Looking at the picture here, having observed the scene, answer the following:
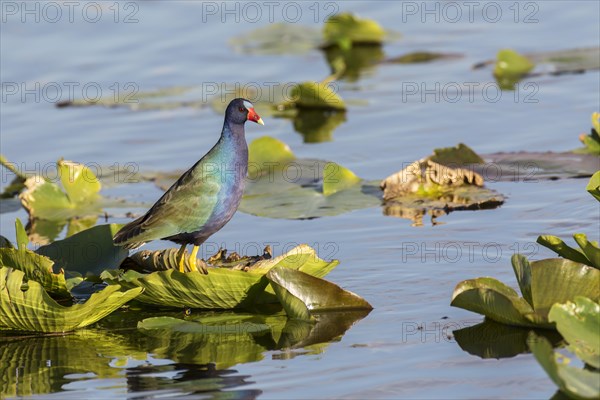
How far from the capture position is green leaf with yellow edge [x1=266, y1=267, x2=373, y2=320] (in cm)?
582

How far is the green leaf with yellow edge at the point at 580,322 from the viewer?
15.8 ft

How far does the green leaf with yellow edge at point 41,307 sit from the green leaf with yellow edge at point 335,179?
2.52m

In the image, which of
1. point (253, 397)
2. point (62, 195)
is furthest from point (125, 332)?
point (62, 195)

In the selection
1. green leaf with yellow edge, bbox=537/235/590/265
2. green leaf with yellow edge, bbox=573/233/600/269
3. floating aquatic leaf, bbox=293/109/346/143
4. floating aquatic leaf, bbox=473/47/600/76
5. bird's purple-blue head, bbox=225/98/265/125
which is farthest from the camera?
floating aquatic leaf, bbox=473/47/600/76

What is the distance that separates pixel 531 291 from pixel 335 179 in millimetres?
3014

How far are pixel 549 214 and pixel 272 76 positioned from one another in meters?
5.15

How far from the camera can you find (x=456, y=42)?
13.1 meters

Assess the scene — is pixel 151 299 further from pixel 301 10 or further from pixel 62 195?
pixel 301 10

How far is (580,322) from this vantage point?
4.83 metres

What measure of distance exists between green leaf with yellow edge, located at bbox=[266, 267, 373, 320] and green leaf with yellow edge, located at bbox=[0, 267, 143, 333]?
70 cm

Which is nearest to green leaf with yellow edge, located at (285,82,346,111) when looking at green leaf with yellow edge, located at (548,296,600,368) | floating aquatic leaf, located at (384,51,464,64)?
floating aquatic leaf, located at (384,51,464,64)

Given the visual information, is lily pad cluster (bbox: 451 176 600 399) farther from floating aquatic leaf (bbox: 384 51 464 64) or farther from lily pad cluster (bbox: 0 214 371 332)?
floating aquatic leaf (bbox: 384 51 464 64)

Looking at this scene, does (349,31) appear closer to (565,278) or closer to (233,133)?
(233,133)

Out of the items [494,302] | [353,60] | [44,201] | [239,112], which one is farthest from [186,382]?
[353,60]
